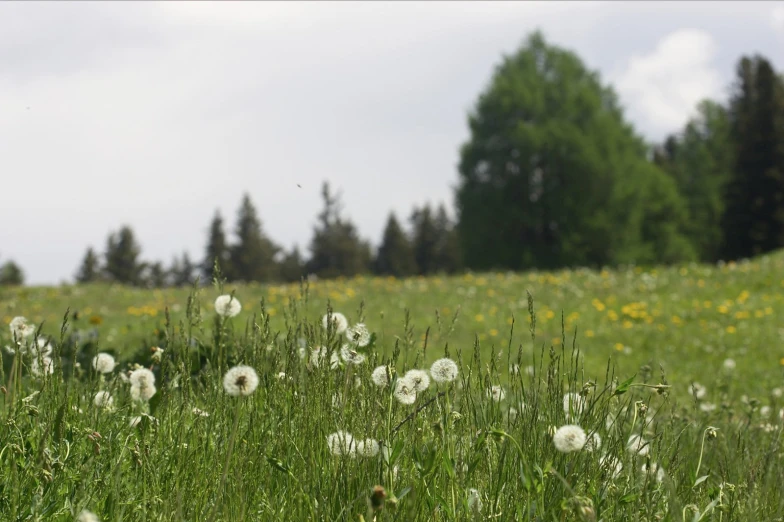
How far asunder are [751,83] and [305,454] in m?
44.6

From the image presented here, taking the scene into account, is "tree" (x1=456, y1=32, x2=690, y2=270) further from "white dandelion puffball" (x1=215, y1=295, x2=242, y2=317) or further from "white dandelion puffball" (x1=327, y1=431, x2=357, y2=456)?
"white dandelion puffball" (x1=327, y1=431, x2=357, y2=456)

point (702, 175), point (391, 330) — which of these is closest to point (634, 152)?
point (702, 175)

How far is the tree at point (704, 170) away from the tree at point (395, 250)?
24.0 meters

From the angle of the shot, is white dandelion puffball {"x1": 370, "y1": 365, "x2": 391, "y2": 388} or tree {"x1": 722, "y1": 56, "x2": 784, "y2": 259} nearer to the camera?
white dandelion puffball {"x1": 370, "y1": 365, "x2": 391, "y2": 388}

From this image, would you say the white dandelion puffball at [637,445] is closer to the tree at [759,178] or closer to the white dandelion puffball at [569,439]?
the white dandelion puffball at [569,439]

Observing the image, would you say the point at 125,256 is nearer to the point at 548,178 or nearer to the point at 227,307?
the point at 548,178

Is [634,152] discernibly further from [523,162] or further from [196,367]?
[196,367]

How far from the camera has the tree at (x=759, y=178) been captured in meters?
38.1

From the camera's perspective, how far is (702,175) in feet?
154

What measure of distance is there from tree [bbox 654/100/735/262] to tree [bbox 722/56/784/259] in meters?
2.21

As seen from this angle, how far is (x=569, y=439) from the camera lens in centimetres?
204

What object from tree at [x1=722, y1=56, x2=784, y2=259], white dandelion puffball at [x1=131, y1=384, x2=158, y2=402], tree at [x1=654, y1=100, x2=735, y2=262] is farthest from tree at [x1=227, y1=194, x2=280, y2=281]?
white dandelion puffball at [x1=131, y1=384, x2=158, y2=402]

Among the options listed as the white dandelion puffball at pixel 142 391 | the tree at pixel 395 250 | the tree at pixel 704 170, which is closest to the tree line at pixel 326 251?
the tree at pixel 395 250

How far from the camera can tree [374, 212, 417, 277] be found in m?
68.0
